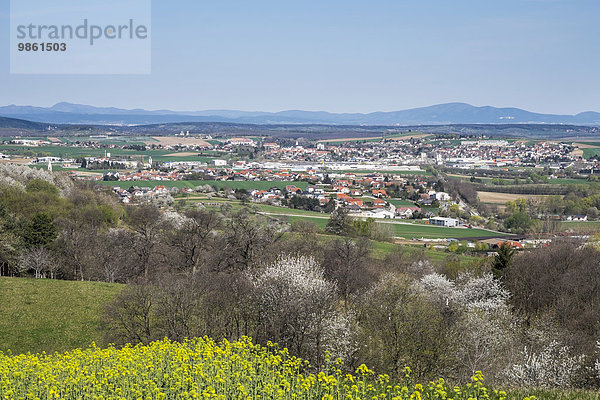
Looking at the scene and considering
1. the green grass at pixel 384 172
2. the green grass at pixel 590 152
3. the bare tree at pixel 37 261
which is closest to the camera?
the bare tree at pixel 37 261

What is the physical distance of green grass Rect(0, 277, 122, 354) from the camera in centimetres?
2372

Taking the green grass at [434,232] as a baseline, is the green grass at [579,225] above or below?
above

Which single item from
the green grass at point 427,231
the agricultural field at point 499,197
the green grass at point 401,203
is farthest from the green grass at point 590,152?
the green grass at point 427,231

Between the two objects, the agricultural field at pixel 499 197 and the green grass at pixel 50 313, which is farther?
the agricultural field at pixel 499 197

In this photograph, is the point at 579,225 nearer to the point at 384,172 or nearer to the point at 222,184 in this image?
the point at 222,184

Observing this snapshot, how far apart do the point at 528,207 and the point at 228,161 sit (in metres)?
101

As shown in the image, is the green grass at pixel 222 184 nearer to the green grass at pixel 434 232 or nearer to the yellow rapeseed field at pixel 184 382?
the green grass at pixel 434 232

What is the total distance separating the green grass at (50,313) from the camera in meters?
23.7

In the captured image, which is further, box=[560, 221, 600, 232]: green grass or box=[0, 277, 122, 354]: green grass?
box=[560, 221, 600, 232]: green grass

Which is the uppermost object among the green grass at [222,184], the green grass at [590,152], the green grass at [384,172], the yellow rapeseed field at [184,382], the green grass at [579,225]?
the green grass at [590,152]

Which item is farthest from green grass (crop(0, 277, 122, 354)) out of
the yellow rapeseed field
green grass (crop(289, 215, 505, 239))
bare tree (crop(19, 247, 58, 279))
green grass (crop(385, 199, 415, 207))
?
green grass (crop(385, 199, 415, 207))

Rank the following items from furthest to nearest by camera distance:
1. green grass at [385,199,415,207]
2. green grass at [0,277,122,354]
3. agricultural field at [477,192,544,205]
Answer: agricultural field at [477,192,544,205] < green grass at [385,199,415,207] < green grass at [0,277,122,354]

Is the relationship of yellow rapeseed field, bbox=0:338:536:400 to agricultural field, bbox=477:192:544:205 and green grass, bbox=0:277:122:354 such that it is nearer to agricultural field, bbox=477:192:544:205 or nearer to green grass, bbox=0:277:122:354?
green grass, bbox=0:277:122:354

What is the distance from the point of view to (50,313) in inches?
1045
